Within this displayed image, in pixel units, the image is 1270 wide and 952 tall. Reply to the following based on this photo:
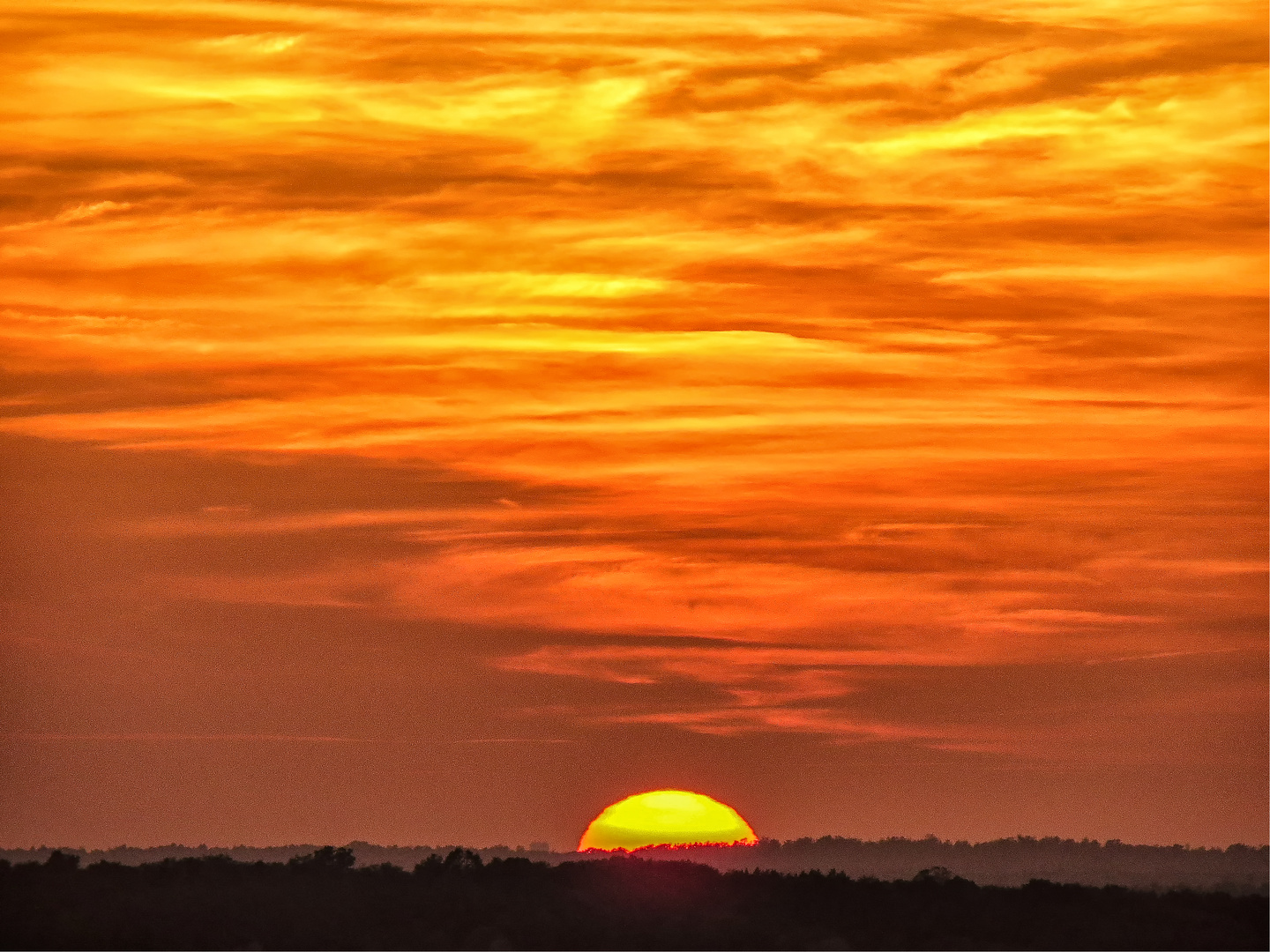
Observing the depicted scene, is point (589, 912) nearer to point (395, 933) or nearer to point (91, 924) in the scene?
point (395, 933)

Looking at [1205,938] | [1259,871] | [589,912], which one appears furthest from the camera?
[1259,871]

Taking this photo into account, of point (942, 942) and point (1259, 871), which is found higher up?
point (1259, 871)

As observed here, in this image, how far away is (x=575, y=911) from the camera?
247ft

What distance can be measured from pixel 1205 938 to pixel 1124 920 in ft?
12.0

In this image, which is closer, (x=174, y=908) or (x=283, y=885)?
(x=174, y=908)

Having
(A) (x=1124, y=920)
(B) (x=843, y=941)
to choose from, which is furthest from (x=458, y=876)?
(A) (x=1124, y=920)

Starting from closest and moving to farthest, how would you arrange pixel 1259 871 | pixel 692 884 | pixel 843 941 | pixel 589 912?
pixel 843 941 → pixel 589 912 → pixel 692 884 → pixel 1259 871

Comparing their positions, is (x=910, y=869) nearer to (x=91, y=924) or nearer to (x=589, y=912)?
(x=589, y=912)

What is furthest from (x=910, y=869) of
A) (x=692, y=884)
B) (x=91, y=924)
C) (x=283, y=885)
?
(x=91, y=924)

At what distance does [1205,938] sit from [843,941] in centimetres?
1122

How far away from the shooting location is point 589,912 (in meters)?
74.8

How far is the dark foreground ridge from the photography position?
6850cm

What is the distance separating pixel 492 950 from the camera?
6894 cm

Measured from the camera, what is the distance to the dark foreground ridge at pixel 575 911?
225 ft
